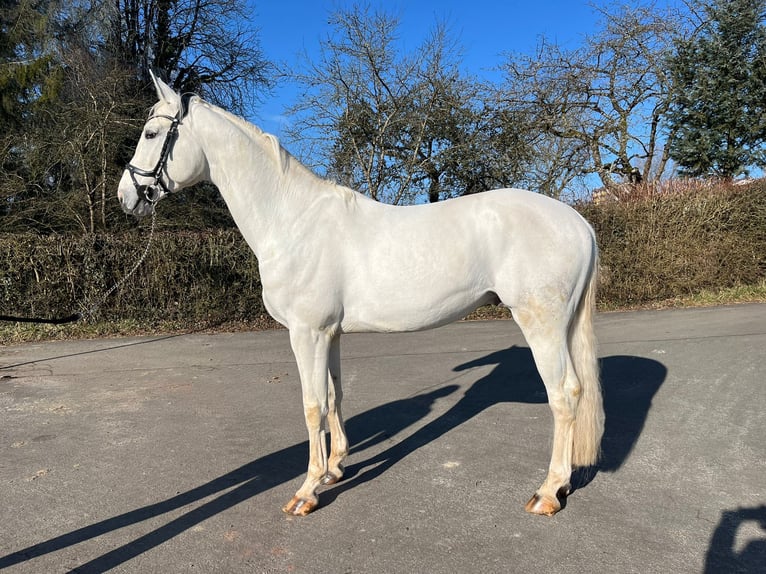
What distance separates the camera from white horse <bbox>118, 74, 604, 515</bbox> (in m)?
2.70

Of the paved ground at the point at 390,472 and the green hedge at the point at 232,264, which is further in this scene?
the green hedge at the point at 232,264

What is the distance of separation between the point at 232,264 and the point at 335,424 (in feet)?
21.1

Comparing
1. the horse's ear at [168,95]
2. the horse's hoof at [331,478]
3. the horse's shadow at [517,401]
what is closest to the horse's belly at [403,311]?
the horse's hoof at [331,478]

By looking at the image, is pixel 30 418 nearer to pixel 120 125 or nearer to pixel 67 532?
pixel 67 532

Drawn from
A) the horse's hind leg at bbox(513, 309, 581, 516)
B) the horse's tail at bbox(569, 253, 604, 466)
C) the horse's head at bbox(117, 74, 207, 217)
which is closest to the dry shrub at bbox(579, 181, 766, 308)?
the horse's tail at bbox(569, 253, 604, 466)

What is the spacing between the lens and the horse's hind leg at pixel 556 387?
2.68m

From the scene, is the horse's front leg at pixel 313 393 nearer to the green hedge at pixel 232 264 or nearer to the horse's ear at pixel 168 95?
the horse's ear at pixel 168 95

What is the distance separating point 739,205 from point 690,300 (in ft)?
7.08

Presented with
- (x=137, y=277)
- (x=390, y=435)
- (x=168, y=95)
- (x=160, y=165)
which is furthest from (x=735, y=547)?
(x=137, y=277)

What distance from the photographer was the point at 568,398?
2.76 m

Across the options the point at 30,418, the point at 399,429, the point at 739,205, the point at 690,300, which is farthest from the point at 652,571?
the point at 739,205

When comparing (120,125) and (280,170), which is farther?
(120,125)

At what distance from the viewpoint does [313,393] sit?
9.15 ft

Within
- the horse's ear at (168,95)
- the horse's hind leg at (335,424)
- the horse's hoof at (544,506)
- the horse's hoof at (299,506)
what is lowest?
the horse's hoof at (544,506)
